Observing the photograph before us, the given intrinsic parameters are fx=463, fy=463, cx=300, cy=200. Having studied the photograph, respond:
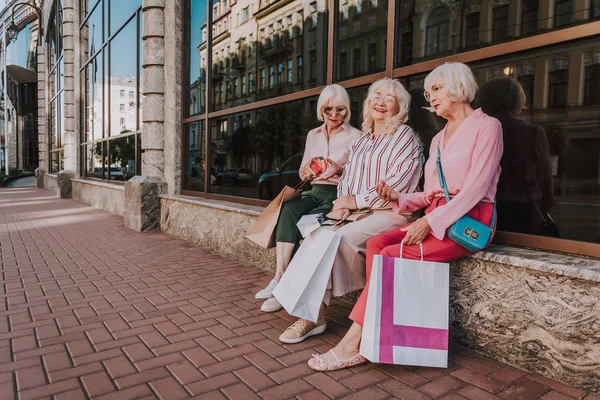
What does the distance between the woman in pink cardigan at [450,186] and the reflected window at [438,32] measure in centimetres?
97

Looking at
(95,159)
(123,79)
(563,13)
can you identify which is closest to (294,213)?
(563,13)

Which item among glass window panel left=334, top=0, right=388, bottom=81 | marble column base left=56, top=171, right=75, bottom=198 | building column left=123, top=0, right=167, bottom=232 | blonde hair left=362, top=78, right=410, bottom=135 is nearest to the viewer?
blonde hair left=362, top=78, right=410, bottom=135

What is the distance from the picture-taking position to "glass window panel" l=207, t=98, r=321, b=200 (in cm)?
530

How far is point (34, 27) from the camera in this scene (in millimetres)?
32406

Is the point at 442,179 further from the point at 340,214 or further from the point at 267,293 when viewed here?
the point at 267,293

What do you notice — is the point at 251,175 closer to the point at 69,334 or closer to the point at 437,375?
the point at 69,334

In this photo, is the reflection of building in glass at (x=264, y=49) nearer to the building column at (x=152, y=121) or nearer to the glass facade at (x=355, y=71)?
the glass facade at (x=355, y=71)

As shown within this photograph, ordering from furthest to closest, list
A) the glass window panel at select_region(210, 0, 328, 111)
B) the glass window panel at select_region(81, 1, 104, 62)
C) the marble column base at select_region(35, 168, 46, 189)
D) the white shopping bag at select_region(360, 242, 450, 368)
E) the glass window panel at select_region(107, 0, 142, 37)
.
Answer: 1. the marble column base at select_region(35, 168, 46, 189)
2. the glass window panel at select_region(81, 1, 104, 62)
3. the glass window panel at select_region(107, 0, 142, 37)
4. the glass window panel at select_region(210, 0, 328, 111)
5. the white shopping bag at select_region(360, 242, 450, 368)

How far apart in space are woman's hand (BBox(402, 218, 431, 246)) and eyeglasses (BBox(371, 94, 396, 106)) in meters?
0.98

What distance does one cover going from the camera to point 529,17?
3025 millimetres

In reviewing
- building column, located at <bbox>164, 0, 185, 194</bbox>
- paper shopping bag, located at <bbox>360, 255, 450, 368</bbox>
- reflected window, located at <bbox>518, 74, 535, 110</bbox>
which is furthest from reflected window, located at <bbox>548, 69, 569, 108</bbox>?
building column, located at <bbox>164, 0, 185, 194</bbox>

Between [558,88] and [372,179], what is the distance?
1276 millimetres

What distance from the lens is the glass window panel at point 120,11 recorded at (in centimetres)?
969

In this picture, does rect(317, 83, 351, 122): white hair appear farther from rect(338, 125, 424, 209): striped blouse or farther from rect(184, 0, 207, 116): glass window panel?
rect(184, 0, 207, 116): glass window panel
